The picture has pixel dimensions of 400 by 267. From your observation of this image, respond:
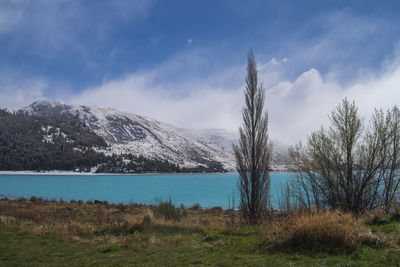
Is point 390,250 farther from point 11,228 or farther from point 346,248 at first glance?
point 11,228

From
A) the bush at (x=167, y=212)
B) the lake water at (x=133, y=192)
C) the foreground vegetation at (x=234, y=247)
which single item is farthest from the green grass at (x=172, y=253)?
the lake water at (x=133, y=192)

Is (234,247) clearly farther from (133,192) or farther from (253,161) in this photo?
(133,192)

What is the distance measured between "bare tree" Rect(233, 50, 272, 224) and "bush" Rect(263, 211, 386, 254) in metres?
5.96

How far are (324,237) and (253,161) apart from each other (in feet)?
23.7

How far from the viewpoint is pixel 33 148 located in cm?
19138

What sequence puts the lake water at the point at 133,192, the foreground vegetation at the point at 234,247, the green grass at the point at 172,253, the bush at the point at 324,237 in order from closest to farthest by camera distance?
the green grass at the point at 172,253 → the foreground vegetation at the point at 234,247 → the bush at the point at 324,237 → the lake water at the point at 133,192

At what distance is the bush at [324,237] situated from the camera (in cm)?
689

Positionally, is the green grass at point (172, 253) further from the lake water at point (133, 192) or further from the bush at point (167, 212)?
the lake water at point (133, 192)

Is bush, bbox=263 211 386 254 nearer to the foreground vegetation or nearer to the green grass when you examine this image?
the foreground vegetation

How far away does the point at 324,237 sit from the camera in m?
7.13

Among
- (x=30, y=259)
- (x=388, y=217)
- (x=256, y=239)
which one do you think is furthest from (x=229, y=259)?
(x=388, y=217)

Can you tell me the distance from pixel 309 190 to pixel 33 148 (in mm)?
214610

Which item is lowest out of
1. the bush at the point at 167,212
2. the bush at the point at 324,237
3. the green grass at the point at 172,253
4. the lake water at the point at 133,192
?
the lake water at the point at 133,192

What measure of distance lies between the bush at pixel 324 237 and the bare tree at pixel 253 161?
5960 mm
